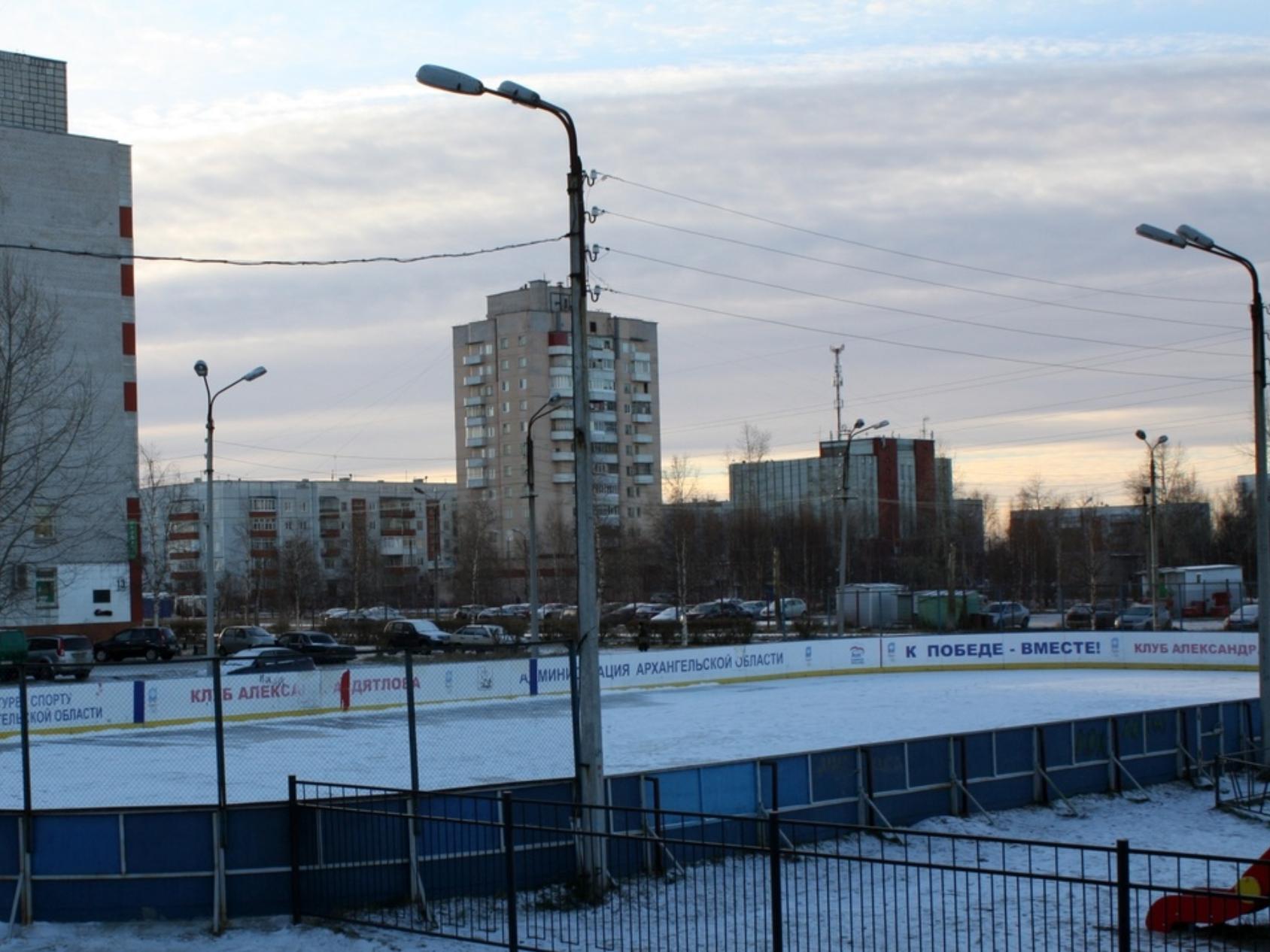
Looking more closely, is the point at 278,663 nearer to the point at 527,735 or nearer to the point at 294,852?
the point at 527,735

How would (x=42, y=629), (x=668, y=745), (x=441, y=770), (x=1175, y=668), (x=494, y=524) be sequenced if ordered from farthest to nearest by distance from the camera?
(x=494, y=524)
(x=42, y=629)
(x=1175, y=668)
(x=668, y=745)
(x=441, y=770)

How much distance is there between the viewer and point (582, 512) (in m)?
15.2

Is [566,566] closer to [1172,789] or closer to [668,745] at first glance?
[668,745]

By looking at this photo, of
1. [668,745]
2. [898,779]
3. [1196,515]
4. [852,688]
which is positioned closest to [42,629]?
[852,688]

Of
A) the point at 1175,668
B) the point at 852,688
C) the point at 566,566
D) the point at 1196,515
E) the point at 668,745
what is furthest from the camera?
the point at 1196,515

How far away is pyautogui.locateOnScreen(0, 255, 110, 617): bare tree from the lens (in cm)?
3525

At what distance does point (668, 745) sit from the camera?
27.0m

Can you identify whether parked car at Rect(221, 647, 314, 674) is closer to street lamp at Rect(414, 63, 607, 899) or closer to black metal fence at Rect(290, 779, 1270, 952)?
street lamp at Rect(414, 63, 607, 899)

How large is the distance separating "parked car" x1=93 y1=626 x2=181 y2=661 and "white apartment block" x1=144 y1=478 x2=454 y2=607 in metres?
61.2

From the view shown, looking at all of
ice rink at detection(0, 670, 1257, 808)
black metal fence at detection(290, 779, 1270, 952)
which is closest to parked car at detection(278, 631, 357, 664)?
ice rink at detection(0, 670, 1257, 808)

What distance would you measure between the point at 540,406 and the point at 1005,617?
203 ft

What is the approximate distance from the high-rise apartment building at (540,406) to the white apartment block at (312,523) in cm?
658

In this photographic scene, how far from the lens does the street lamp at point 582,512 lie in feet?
47.8

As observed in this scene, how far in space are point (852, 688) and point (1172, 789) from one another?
69.3 ft
